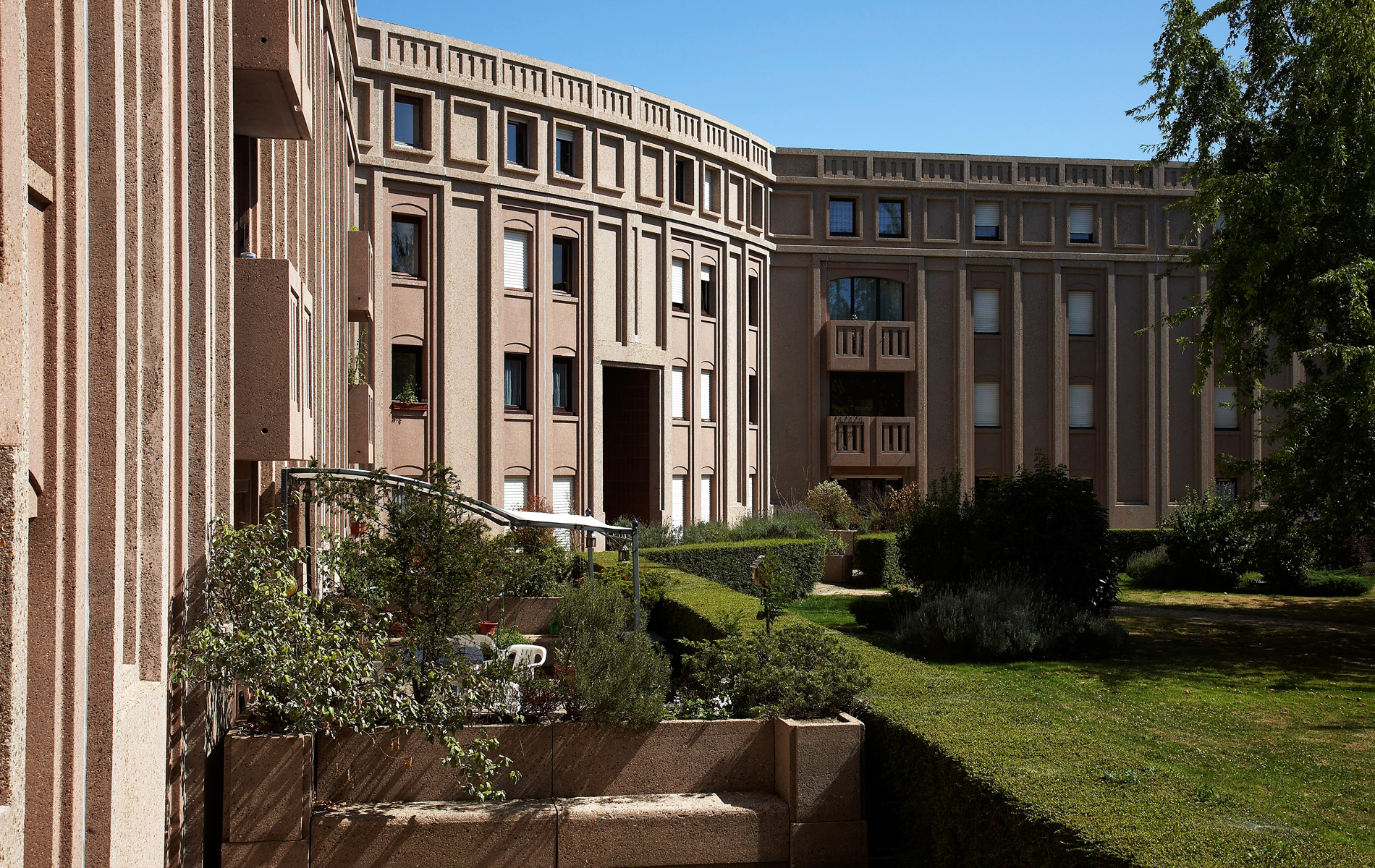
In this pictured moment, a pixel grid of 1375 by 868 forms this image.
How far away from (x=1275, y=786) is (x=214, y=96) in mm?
9396

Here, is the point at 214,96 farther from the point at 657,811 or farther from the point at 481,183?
the point at 481,183

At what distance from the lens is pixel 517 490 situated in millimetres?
27812

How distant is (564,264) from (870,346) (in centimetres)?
1189

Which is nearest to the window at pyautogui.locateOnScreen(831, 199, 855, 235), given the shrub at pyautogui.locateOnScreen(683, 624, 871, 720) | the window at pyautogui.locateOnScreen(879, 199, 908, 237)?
the window at pyautogui.locateOnScreen(879, 199, 908, 237)

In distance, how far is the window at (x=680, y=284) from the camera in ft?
105

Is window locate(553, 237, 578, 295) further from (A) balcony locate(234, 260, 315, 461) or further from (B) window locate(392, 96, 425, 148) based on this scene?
(A) balcony locate(234, 260, 315, 461)

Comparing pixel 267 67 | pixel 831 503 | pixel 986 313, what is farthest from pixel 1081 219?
pixel 267 67

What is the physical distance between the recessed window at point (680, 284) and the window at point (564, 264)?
374 cm

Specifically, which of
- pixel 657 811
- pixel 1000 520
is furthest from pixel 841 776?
pixel 1000 520

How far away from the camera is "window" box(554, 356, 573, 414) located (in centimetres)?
2894

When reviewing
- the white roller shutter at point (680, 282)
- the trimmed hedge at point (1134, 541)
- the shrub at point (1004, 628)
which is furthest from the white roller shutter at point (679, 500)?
the shrub at point (1004, 628)

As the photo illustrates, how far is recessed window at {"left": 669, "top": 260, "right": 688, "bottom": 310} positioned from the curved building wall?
5 cm

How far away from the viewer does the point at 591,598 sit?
11.6 m

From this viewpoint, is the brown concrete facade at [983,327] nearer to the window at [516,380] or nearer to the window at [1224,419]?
the window at [1224,419]
